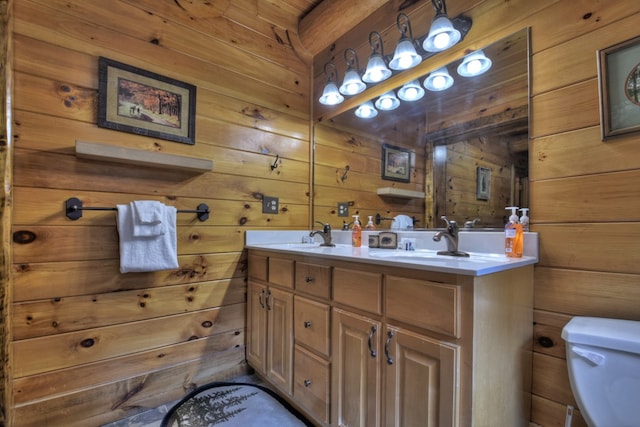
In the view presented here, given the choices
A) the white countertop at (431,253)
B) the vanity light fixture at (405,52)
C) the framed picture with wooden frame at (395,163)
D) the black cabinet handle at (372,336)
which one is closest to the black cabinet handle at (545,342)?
the white countertop at (431,253)

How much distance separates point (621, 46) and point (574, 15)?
216 millimetres

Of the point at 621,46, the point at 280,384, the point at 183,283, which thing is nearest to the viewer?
the point at 621,46

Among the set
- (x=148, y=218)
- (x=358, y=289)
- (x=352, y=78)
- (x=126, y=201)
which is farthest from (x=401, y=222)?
(x=126, y=201)

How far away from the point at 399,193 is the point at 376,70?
73 centimetres

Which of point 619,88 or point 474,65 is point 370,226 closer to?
point 474,65

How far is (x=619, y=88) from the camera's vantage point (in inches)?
40.6

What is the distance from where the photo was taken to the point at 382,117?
6.29 feet

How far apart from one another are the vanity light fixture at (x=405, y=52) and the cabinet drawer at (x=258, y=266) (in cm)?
130

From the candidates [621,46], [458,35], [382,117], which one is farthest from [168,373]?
[621,46]

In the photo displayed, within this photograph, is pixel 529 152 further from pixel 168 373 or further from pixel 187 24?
pixel 168 373

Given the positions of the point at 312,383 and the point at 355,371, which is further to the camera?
the point at 312,383

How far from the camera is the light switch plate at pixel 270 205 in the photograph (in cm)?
202

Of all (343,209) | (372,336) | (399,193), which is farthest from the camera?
(343,209)

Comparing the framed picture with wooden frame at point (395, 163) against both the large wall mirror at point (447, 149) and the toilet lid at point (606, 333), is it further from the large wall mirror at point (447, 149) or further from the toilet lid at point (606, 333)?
the toilet lid at point (606, 333)
